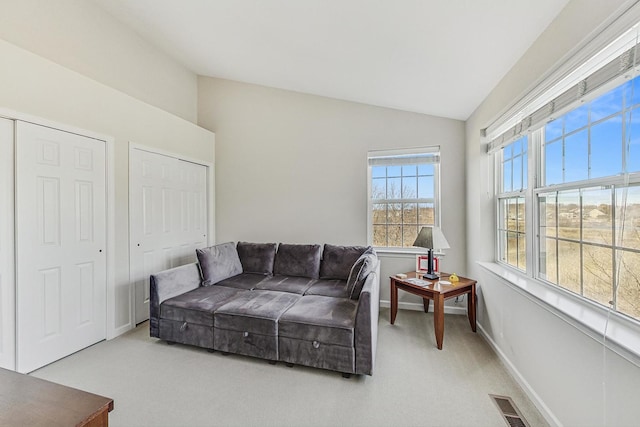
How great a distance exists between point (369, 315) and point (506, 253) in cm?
158

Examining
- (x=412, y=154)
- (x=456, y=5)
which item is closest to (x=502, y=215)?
(x=412, y=154)

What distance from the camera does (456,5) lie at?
5.25ft

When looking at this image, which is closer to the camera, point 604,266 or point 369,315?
point 604,266

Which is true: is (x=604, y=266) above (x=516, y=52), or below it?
below

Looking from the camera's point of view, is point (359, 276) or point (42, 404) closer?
point (42, 404)

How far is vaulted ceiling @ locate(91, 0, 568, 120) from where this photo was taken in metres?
1.73

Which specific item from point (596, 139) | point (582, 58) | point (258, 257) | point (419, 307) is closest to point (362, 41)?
point (582, 58)

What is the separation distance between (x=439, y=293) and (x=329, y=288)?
1.07m

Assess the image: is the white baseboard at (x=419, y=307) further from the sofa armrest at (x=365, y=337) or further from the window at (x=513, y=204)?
the sofa armrest at (x=365, y=337)

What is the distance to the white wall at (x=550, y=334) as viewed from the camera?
1.23 metres

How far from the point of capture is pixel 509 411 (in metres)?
1.74

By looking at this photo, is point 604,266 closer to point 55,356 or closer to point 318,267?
point 318,267

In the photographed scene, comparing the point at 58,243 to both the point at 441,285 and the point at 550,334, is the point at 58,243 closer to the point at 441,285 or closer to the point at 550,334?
the point at 441,285

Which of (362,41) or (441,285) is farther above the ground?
(362,41)
